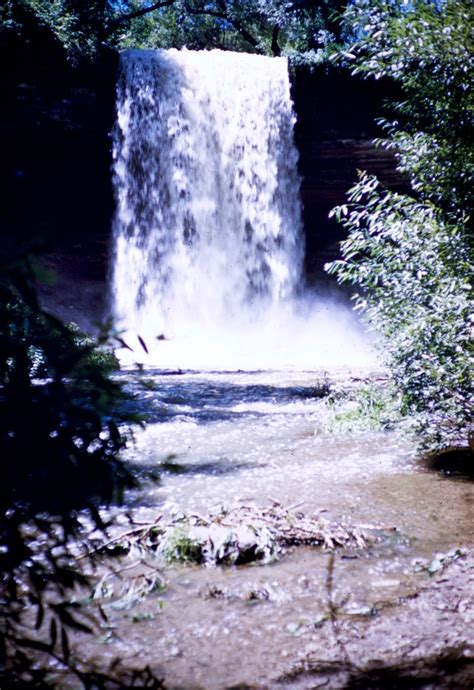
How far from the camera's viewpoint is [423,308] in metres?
5.41

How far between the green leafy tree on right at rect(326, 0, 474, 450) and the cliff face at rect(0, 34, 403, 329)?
573 inches

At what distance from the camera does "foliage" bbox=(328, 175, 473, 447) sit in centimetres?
529

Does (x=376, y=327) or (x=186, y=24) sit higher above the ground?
(x=186, y=24)

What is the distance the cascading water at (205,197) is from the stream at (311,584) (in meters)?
15.4

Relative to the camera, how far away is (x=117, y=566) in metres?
3.38

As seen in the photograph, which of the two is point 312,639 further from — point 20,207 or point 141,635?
point 20,207

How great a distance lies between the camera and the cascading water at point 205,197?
2103cm

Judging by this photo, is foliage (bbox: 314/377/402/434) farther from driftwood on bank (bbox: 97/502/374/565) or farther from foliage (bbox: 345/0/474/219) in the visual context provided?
driftwood on bank (bbox: 97/502/374/565)

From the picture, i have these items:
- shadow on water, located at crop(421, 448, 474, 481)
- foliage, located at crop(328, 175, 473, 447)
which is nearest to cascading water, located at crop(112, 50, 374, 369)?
foliage, located at crop(328, 175, 473, 447)

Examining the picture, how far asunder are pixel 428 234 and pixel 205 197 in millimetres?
16489

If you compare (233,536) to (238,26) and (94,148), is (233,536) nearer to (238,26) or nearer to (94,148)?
(94,148)

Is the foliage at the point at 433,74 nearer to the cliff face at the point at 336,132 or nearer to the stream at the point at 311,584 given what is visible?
the stream at the point at 311,584

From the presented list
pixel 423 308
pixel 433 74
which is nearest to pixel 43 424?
pixel 423 308

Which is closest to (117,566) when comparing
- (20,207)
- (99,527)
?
(99,527)
